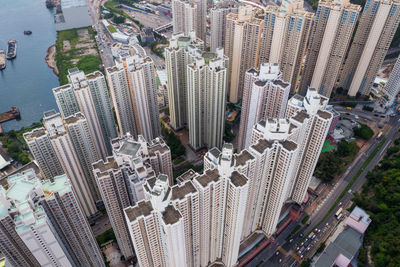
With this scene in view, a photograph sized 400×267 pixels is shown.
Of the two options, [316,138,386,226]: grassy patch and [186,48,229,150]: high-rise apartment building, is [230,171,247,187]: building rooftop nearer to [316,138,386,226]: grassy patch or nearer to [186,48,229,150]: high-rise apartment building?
[186,48,229,150]: high-rise apartment building

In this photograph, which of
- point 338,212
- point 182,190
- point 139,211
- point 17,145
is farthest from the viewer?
point 17,145

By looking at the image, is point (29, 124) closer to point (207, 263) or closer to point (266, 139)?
point (207, 263)

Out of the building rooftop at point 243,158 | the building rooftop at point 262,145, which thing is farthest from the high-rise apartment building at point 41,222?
the building rooftop at point 262,145

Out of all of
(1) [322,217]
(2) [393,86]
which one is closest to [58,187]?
(1) [322,217]

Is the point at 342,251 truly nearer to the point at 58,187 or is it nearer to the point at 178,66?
the point at 58,187

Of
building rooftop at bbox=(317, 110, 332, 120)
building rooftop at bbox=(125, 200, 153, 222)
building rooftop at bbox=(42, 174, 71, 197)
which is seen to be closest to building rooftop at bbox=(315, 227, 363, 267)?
building rooftop at bbox=(317, 110, 332, 120)

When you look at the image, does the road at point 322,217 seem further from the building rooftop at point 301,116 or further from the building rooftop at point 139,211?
the building rooftop at point 139,211

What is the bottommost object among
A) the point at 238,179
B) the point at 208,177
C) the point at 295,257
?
the point at 295,257
